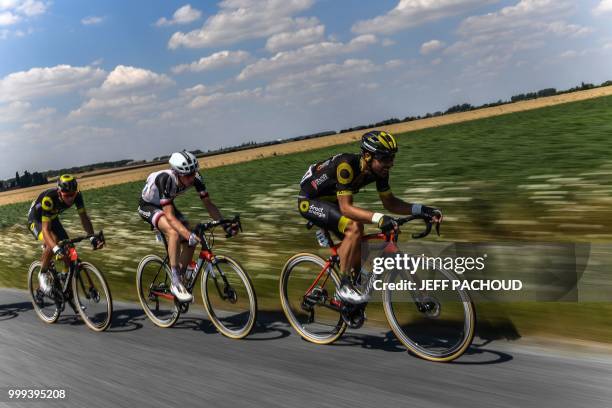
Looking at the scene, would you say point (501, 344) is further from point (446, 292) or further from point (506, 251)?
point (506, 251)

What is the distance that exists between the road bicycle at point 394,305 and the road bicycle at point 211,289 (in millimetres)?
518

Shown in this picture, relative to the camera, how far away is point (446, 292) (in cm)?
489

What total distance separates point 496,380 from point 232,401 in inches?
81.9

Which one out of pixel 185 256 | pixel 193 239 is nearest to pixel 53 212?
pixel 185 256

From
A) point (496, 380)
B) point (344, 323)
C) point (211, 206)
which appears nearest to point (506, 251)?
point (344, 323)

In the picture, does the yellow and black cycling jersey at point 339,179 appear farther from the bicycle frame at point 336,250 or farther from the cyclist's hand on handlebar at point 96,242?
the cyclist's hand on handlebar at point 96,242

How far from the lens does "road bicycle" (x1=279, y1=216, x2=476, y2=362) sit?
491 centimetres

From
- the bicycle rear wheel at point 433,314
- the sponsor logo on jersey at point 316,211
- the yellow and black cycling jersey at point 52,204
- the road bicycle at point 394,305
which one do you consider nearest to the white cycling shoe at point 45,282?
the yellow and black cycling jersey at point 52,204

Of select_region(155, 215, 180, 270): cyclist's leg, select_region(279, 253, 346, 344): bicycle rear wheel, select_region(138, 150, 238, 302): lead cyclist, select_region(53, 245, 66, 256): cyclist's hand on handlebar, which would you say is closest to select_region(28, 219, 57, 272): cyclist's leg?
select_region(53, 245, 66, 256): cyclist's hand on handlebar

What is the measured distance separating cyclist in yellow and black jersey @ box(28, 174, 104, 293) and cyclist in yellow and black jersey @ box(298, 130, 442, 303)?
349cm

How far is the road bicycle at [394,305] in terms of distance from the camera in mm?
4914

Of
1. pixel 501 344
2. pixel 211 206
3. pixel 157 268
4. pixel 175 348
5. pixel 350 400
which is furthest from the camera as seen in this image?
pixel 157 268

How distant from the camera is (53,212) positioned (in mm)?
8125

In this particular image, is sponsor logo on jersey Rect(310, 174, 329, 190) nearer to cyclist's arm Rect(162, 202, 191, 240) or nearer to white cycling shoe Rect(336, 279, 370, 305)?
white cycling shoe Rect(336, 279, 370, 305)
